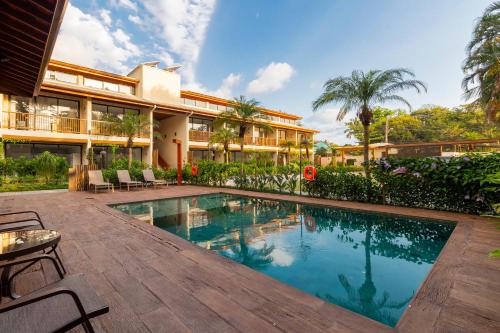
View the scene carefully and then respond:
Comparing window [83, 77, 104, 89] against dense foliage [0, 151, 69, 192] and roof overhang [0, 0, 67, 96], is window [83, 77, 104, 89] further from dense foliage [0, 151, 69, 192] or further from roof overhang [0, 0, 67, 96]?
roof overhang [0, 0, 67, 96]

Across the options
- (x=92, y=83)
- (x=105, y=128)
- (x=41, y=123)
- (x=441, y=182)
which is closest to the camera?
(x=441, y=182)

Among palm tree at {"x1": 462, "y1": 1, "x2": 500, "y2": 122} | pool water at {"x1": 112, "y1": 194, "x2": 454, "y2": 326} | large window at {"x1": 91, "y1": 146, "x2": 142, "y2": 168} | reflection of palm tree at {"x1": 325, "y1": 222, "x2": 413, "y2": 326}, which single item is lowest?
reflection of palm tree at {"x1": 325, "y1": 222, "x2": 413, "y2": 326}

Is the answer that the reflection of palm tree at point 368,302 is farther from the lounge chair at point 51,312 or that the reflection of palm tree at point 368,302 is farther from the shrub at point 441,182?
the shrub at point 441,182

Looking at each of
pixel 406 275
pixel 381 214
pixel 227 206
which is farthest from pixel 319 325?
pixel 227 206

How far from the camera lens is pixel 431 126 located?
3991 cm

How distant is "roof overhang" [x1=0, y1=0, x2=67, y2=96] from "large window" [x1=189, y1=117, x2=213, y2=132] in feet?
59.2

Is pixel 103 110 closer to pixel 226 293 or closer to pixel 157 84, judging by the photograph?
pixel 157 84

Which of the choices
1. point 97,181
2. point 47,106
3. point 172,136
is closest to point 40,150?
point 47,106

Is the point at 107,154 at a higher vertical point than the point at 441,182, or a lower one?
higher

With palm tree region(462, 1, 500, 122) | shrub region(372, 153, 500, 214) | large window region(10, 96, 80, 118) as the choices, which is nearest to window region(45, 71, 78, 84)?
large window region(10, 96, 80, 118)

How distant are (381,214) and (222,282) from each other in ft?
19.6

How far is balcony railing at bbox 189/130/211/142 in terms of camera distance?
21.4 metres

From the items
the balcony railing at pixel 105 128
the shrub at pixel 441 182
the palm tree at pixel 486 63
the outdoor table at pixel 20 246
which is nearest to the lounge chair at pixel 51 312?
the outdoor table at pixel 20 246

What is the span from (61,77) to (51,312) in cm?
2221
